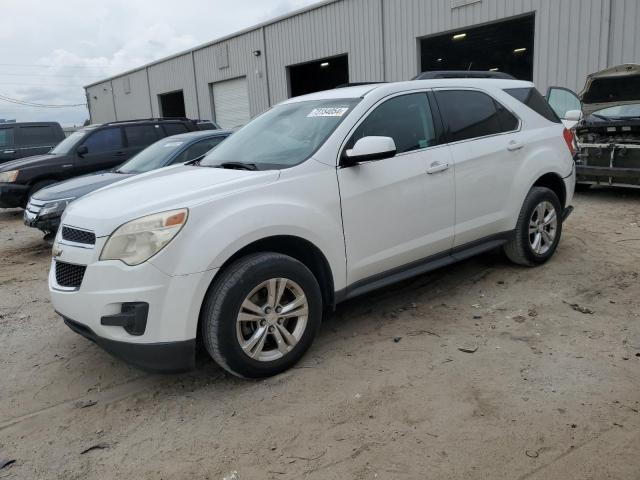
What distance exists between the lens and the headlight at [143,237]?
9.43 feet

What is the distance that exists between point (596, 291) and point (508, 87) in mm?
2024

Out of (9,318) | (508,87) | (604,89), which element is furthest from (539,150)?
(604,89)

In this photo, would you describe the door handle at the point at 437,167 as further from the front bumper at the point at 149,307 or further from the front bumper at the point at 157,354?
the front bumper at the point at 157,354

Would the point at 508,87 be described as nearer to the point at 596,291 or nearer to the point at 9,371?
the point at 596,291

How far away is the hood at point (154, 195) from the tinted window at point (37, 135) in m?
11.9

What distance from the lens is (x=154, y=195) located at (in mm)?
3188

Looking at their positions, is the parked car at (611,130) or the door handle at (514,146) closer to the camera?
the door handle at (514,146)

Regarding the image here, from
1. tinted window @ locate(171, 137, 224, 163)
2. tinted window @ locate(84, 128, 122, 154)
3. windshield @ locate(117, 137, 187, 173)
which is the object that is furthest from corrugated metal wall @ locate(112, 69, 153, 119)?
tinted window @ locate(171, 137, 224, 163)

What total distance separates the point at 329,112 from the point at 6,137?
12734 millimetres

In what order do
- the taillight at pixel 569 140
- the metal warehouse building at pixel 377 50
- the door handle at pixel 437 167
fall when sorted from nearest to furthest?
the door handle at pixel 437 167 < the taillight at pixel 569 140 < the metal warehouse building at pixel 377 50

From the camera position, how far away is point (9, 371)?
12.2 feet

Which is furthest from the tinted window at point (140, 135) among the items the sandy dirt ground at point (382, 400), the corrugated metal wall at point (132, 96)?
the corrugated metal wall at point (132, 96)

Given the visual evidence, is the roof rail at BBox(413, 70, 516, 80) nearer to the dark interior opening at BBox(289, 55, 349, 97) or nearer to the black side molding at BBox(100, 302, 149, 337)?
the black side molding at BBox(100, 302, 149, 337)

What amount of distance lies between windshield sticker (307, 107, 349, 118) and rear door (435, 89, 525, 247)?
37.4 inches
